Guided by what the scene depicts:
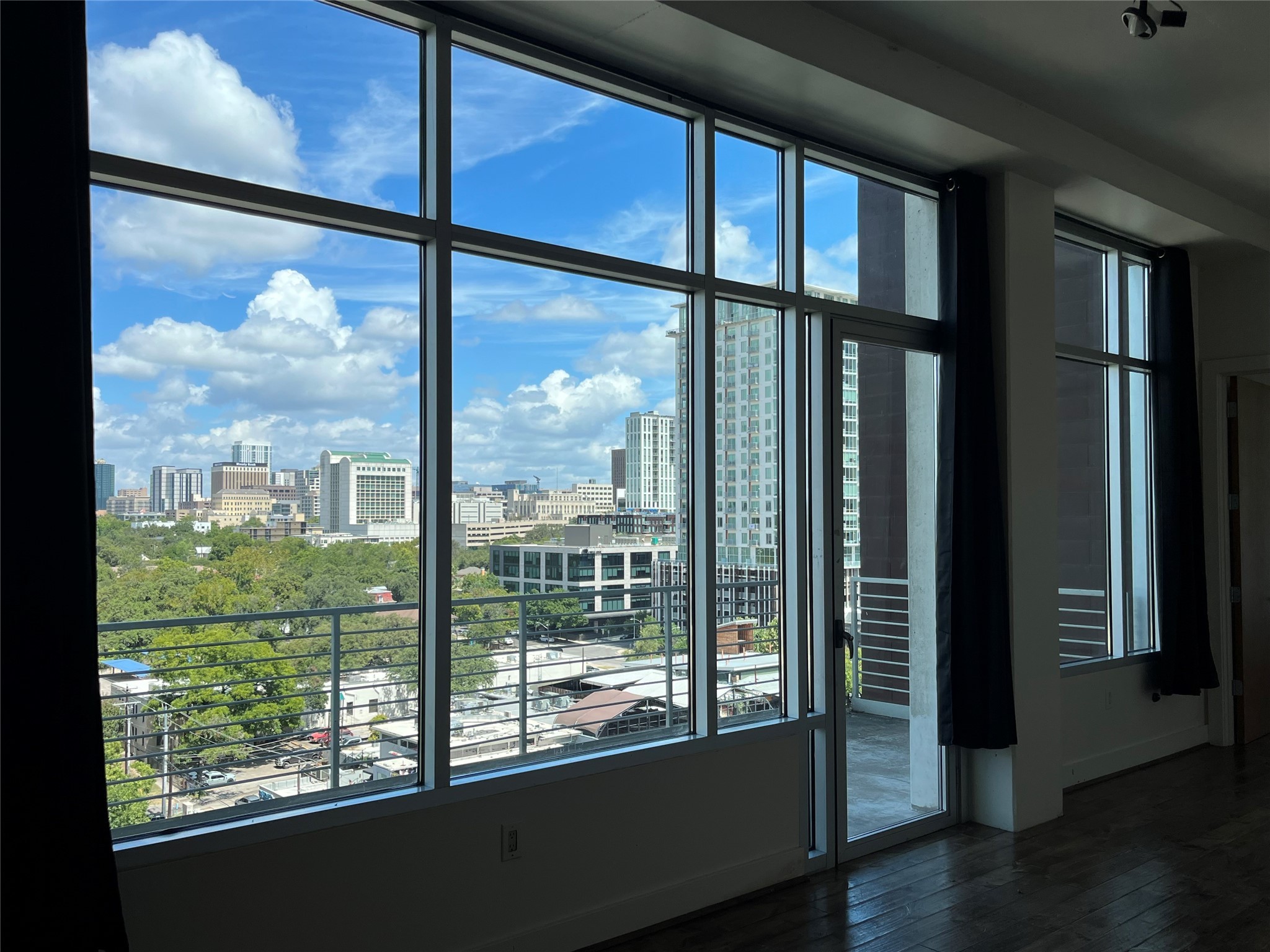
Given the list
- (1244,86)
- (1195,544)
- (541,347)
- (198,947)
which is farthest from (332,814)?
(1195,544)

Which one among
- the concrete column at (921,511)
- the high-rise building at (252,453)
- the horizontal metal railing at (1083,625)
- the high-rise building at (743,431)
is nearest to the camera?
the high-rise building at (252,453)

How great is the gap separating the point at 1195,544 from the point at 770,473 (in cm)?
330

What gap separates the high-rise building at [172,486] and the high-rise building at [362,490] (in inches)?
12.8

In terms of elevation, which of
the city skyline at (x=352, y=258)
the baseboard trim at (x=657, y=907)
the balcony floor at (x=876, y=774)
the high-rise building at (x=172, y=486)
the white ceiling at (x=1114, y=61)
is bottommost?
the baseboard trim at (x=657, y=907)

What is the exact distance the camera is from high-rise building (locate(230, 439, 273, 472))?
2533 mm

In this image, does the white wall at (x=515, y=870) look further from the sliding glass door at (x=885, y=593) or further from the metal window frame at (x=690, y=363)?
the sliding glass door at (x=885, y=593)

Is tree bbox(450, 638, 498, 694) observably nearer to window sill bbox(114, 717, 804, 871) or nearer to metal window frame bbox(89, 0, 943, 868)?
metal window frame bbox(89, 0, 943, 868)

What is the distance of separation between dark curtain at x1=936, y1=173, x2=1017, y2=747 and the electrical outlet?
6.86 feet

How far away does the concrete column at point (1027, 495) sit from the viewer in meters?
4.27

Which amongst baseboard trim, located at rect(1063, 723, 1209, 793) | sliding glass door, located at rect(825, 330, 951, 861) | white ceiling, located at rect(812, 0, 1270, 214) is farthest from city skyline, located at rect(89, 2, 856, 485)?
baseboard trim, located at rect(1063, 723, 1209, 793)

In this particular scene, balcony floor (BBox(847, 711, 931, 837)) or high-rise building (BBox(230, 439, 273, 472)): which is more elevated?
high-rise building (BBox(230, 439, 273, 472))

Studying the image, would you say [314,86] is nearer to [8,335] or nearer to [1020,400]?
[8,335]

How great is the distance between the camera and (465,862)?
2807 mm

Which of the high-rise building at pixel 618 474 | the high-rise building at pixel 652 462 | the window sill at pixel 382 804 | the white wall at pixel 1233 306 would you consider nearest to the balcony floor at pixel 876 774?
the window sill at pixel 382 804
